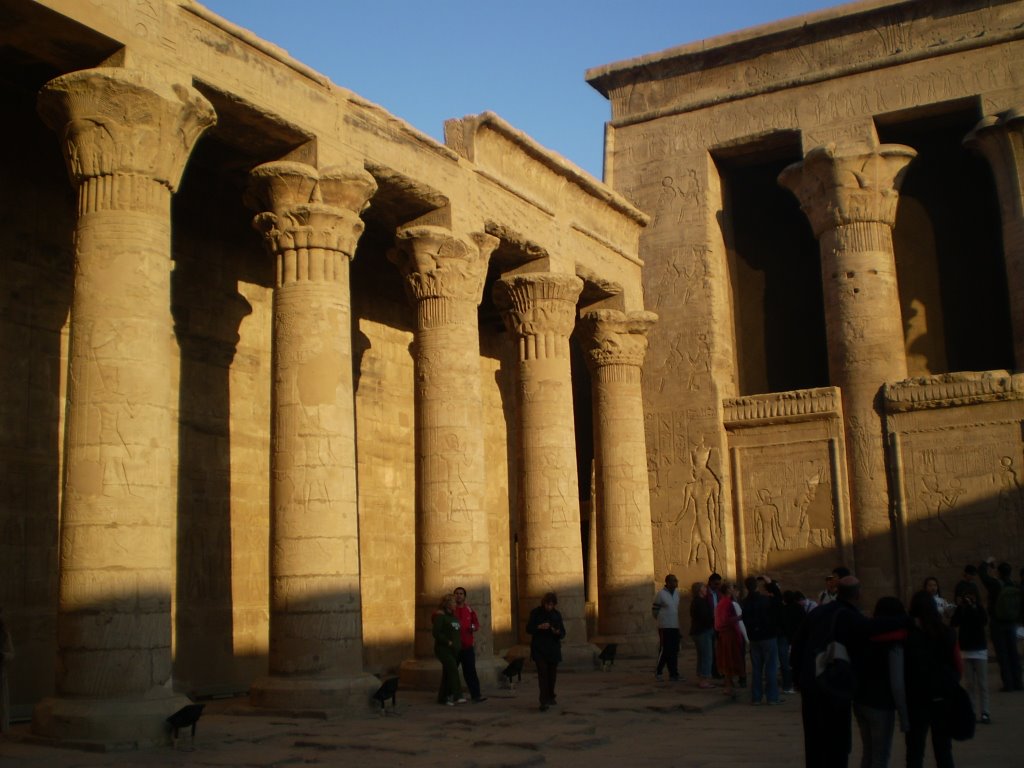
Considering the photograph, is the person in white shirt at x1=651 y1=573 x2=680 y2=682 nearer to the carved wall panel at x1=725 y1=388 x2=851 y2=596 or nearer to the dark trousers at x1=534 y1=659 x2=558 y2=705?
the dark trousers at x1=534 y1=659 x2=558 y2=705

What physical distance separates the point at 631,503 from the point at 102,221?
10.9 meters

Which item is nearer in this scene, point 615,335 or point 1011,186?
point 615,335

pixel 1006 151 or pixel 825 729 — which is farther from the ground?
pixel 1006 151

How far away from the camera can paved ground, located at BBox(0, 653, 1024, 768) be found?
882 cm

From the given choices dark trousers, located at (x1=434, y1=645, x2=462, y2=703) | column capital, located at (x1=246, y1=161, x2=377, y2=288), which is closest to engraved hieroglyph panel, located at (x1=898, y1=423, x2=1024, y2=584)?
dark trousers, located at (x1=434, y1=645, x2=462, y2=703)

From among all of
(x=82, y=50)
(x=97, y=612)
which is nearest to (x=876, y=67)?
(x=82, y=50)

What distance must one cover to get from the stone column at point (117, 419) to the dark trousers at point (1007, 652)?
889 cm

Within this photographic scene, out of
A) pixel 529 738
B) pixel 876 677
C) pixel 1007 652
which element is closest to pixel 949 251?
pixel 1007 652

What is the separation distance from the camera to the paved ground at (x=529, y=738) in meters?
8.82

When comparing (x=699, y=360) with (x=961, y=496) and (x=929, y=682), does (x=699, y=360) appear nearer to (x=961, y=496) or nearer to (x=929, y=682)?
(x=961, y=496)

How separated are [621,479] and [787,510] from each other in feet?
14.0

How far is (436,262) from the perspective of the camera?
1501cm

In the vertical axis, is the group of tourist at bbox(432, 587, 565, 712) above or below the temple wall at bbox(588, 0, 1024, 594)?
below

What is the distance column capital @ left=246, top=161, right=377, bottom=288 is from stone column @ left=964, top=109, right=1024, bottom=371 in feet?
42.3
